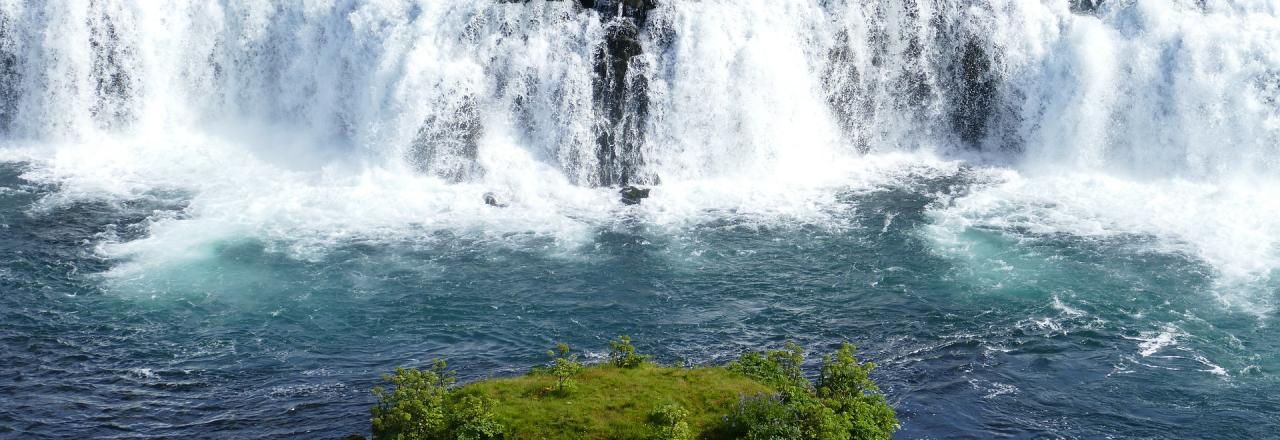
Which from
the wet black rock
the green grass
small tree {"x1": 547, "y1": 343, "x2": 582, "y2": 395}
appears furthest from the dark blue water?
small tree {"x1": 547, "y1": 343, "x2": 582, "y2": 395}

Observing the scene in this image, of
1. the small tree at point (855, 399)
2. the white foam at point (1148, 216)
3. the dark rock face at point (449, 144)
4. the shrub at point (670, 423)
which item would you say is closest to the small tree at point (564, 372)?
the shrub at point (670, 423)

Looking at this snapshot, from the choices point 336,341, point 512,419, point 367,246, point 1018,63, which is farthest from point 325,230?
point 1018,63

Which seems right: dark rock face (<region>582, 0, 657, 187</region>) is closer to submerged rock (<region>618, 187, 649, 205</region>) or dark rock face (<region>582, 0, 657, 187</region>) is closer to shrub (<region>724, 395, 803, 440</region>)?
submerged rock (<region>618, 187, 649, 205</region>)

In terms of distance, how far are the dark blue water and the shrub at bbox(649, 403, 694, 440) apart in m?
6.86

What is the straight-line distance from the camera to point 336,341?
34.8 m

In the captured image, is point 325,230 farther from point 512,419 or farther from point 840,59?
point 840,59

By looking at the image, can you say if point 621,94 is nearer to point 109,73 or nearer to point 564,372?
point 564,372

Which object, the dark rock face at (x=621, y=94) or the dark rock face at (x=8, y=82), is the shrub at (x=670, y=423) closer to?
the dark rock face at (x=621, y=94)

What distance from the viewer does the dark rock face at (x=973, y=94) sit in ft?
167

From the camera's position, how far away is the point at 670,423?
86.5 feet

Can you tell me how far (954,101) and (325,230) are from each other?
1139 inches

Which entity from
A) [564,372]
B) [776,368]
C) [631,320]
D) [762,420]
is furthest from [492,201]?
[762,420]

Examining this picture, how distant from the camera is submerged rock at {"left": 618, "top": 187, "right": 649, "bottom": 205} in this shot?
45812mm

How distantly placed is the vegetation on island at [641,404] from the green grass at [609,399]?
26mm
